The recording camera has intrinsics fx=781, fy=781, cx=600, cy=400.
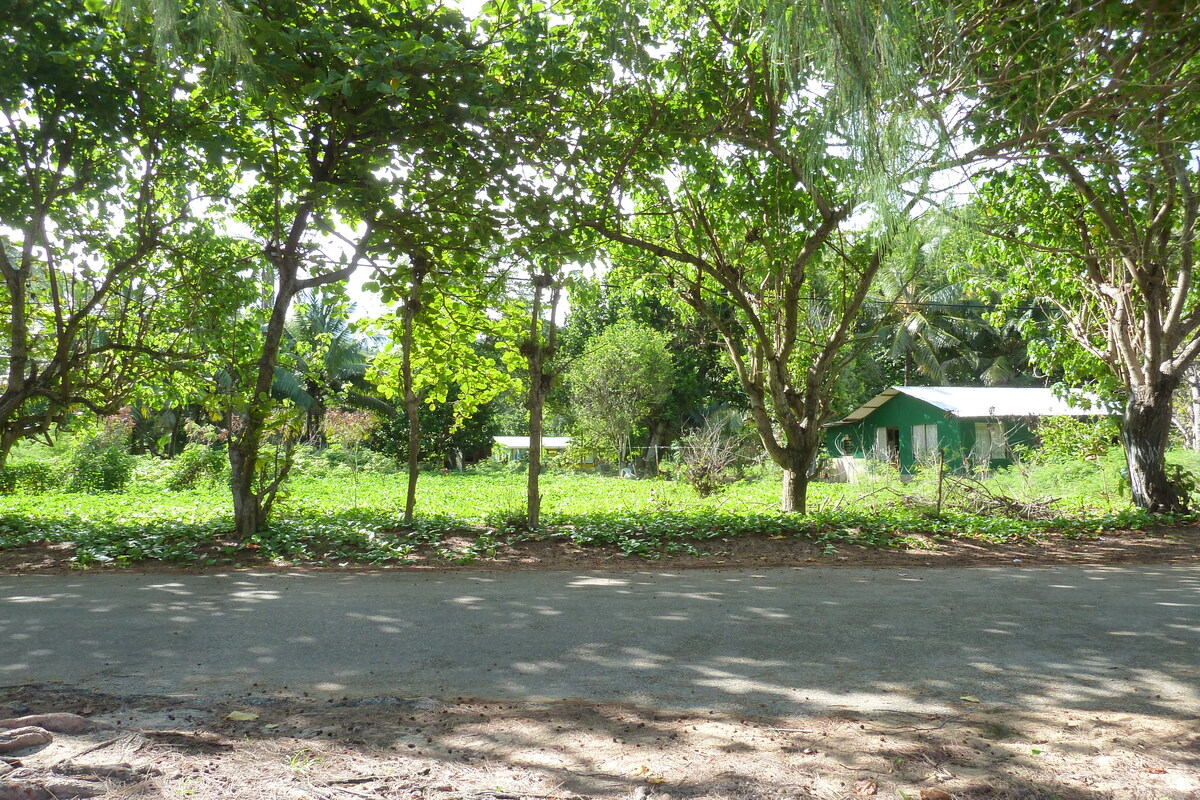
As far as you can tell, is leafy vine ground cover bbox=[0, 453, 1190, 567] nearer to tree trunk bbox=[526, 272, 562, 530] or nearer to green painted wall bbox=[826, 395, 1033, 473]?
tree trunk bbox=[526, 272, 562, 530]

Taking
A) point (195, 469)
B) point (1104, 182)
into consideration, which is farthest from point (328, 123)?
point (195, 469)

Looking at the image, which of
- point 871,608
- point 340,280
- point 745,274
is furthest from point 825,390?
point 340,280

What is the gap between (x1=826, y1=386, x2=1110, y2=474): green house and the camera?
23.9 m

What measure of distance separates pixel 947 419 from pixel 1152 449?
13798mm

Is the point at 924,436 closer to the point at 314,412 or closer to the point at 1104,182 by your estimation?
the point at 1104,182

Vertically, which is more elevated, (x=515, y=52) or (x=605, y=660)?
(x=515, y=52)

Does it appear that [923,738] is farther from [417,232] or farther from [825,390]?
[825,390]

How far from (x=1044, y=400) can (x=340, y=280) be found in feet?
82.3

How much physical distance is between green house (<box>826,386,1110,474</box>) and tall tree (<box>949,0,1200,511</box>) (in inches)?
324

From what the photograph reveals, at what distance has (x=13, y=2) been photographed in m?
7.14

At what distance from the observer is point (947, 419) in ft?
83.2

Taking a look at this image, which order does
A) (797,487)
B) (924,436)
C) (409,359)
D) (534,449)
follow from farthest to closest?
1. (924,436)
2. (797,487)
3. (409,359)
4. (534,449)

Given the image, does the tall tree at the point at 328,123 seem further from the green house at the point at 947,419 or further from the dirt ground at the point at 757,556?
the green house at the point at 947,419

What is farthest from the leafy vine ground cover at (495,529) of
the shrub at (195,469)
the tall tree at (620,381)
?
the tall tree at (620,381)
